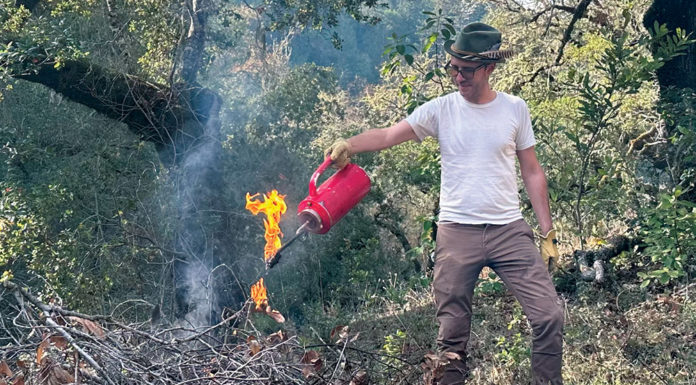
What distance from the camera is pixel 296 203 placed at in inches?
410

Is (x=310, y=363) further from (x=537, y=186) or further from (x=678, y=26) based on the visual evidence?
(x=678, y=26)

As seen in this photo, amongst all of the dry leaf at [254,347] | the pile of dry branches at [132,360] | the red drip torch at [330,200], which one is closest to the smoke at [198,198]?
the red drip torch at [330,200]

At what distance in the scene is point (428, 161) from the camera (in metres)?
6.65

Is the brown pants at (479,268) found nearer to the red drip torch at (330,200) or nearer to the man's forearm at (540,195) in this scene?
the man's forearm at (540,195)

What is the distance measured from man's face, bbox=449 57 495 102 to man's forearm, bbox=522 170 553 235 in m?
0.54

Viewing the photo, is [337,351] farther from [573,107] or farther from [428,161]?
[573,107]

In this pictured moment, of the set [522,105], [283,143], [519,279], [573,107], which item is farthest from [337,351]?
[283,143]

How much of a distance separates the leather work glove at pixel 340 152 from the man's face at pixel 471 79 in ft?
2.11

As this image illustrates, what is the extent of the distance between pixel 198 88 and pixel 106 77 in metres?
1.17

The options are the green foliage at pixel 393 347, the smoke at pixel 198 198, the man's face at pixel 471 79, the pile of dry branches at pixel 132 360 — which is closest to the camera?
the pile of dry branches at pixel 132 360

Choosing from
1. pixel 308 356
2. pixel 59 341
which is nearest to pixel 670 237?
pixel 308 356

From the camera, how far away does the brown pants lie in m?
3.52

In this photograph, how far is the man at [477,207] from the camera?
360 cm

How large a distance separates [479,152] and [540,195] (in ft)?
1.58
